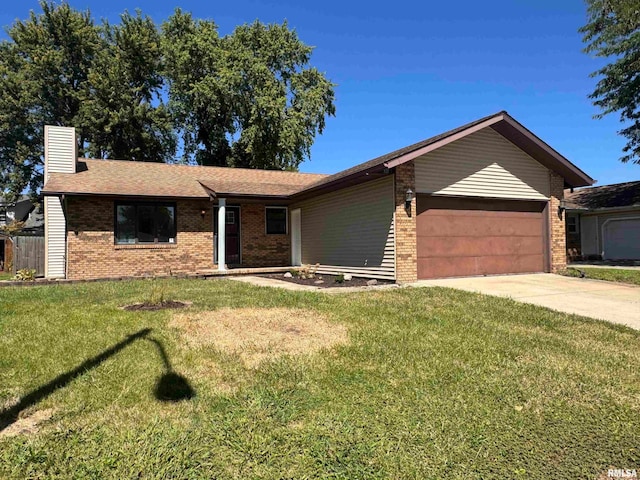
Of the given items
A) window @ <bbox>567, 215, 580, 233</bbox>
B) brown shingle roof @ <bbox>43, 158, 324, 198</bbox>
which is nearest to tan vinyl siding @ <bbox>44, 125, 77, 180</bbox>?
brown shingle roof @ <bbox>43, 158, 324, 198</bbox>

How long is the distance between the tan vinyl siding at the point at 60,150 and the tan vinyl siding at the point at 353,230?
→ 8135 millimetres

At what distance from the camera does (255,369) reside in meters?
4.18

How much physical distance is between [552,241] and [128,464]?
1334 cm

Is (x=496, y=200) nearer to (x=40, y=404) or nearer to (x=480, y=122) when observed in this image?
(x=480, y=122)

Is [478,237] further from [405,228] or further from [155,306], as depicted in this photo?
[155,306]

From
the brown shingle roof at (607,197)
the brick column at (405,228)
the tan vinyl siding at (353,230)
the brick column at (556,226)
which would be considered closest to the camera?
the brick column at (405,228)

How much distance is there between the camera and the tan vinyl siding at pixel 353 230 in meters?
11.1

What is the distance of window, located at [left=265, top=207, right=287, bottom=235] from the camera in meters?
16.3

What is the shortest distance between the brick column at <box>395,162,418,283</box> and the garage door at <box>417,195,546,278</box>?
43 centimetres

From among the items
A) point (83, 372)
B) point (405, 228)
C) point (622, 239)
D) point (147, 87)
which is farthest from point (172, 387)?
point (147, 87)

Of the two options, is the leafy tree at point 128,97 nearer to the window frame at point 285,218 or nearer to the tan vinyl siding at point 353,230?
the window frame at point 285,218

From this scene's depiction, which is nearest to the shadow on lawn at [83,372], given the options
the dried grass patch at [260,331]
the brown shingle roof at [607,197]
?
the dried grass patch at [260,331]

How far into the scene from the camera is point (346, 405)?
3.39m

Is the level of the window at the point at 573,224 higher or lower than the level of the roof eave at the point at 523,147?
lower
